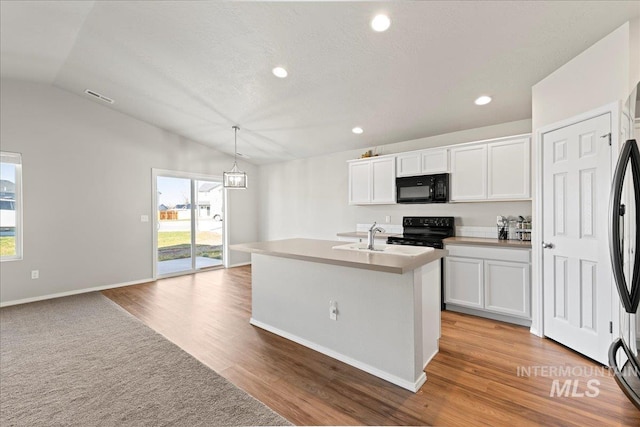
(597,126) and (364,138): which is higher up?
(364,138)

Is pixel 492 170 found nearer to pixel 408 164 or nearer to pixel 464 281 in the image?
pixel 408 164

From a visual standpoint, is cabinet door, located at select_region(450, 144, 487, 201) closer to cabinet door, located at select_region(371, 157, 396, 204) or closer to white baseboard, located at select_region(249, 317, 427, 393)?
cabinet door, located at select_region(371, 157, 396, 204)

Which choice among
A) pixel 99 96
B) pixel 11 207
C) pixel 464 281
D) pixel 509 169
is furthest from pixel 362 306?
pixel 11 207

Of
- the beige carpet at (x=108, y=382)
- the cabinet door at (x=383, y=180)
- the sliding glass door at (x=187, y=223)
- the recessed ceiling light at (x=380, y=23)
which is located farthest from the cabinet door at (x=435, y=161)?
the sliding glass door at (x=187, y=223)

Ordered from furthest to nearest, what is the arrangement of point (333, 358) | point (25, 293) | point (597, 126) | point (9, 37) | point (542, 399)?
point (25, 293)
point (9, 37)
point (333, 358)
point (597, 126)
point (542, 399)

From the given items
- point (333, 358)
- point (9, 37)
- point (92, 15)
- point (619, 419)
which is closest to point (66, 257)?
point (9, 37)

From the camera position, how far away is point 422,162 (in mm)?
4102

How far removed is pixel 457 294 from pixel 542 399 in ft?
5.28

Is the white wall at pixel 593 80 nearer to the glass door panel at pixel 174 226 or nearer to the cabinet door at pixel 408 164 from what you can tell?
the cabinet door at pixel 408 164

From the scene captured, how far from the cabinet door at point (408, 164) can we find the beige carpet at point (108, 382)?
3.50m

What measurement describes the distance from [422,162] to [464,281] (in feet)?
5.68

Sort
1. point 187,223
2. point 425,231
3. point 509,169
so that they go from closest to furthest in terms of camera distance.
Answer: point 509,169
point 425,231
point 187,223

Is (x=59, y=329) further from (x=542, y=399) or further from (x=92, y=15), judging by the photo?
(x=542, y=399)

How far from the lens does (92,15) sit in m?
2.86
